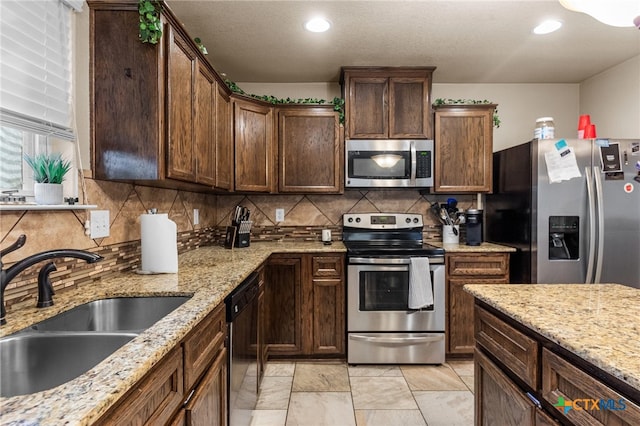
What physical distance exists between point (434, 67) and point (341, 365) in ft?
8.37

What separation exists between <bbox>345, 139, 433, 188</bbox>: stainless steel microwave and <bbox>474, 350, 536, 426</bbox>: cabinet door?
5.68 feet

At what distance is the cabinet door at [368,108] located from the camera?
2879 millimetres

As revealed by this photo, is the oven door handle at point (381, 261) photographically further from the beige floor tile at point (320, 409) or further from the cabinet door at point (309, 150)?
the beige floor tile at point (320, 409)

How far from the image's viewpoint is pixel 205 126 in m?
2.08

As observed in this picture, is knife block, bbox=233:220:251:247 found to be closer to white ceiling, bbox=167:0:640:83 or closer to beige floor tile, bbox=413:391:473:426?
white ceiling, bbox=167:0:640:83

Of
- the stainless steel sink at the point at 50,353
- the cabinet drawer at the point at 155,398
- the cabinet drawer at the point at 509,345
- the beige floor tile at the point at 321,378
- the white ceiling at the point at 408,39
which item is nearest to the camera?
the cabinet drawer at the point at 155,398

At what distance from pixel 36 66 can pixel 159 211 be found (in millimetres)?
1013

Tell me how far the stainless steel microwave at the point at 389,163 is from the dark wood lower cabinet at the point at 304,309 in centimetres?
81

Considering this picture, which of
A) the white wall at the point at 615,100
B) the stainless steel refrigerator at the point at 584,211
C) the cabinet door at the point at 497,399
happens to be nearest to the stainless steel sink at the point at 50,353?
the cabinet door at the point at 497,399

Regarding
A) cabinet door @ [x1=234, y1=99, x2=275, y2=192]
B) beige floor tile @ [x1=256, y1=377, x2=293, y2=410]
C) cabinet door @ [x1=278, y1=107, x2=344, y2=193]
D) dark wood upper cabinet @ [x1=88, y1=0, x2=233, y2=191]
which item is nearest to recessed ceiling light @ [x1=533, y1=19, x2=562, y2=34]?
cabinet door @ [x1=278, y1=107, x2=344, y2=193]

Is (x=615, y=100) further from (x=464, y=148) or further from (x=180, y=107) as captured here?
(x=180, y=107)

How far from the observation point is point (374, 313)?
259 cm

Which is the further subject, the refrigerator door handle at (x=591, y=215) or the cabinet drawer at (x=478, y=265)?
the cabinet drawer at (x=478, y=265)

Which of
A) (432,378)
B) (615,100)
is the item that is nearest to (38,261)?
(432,378)
